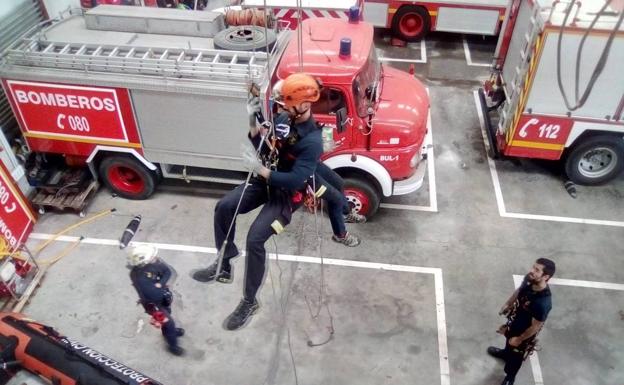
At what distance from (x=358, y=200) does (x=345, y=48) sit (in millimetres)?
2211

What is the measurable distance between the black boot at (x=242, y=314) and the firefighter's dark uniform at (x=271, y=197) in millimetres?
139

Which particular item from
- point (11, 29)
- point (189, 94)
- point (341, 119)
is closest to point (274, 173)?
point (341, 119)

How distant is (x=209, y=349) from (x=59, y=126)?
399 cm

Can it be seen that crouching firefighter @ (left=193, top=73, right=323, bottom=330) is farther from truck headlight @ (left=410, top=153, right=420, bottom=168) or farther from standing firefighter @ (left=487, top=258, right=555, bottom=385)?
truck headlight @ (left=410, top=153, right=420, bottom=168)

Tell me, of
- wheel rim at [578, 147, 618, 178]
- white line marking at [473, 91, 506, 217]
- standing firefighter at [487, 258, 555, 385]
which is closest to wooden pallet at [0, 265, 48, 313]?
standing firefighter at [487, 258, 555, 385]

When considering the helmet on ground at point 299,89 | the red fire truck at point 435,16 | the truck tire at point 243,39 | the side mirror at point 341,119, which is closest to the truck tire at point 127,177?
the truck tire at point 243,39

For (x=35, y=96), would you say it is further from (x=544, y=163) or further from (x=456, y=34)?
(x=456, y=34)

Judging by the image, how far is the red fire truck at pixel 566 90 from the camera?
6.93 metres

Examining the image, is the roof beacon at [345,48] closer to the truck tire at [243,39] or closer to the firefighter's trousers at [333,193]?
the truck tire at [243,39]

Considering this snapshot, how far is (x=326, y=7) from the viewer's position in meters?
9.10

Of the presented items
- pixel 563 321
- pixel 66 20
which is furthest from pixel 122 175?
pixel 563 321

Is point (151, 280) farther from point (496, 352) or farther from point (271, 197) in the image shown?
point (496, 352)

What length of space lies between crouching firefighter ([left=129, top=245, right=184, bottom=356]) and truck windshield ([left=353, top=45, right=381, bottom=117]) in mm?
3242

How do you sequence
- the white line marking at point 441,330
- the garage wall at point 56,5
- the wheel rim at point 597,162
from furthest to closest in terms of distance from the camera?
the garage wall at point 56,5 → the wheel rim at point 597,162 → the white line marking at point 441,330
